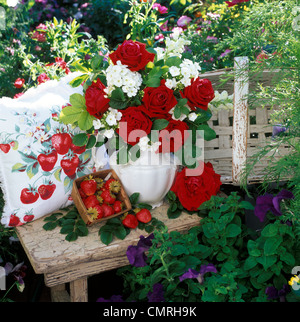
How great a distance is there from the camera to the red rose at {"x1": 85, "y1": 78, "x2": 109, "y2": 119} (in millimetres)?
1227

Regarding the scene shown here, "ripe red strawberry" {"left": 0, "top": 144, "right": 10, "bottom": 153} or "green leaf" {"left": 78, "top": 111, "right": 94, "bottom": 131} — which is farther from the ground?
"green leaf" {"left": 78, "top": 111, "right": 94, "bottom": 131}

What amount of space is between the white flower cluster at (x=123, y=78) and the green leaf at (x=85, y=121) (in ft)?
0.41

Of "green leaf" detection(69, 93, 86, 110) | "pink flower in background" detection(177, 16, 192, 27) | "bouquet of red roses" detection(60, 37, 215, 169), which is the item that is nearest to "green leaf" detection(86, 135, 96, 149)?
"bouquet of red roses" detection(60, 37, 215, 169)

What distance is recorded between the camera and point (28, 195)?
4.31 ft

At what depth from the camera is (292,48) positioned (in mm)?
1216

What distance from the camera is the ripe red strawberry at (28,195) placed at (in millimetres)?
1309

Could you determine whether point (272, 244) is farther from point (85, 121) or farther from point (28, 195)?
point (28, 195)

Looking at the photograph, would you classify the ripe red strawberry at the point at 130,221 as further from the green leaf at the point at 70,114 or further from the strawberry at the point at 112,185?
the green leaf at the point at 70,114

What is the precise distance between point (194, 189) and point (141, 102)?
0.35 m

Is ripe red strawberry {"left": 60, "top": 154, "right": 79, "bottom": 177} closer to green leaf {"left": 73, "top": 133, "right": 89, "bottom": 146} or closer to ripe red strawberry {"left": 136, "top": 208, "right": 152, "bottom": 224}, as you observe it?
green leaf {"left": 73, "top": 133, "right": 89, "bottom": 146}

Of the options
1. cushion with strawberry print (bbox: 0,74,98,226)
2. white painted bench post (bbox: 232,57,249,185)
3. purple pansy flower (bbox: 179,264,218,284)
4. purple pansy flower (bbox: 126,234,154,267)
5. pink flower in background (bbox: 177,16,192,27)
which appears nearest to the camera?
purple pansy flower (bbox: 179,264,218,284)

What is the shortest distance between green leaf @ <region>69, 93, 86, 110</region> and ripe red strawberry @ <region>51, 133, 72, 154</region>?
0.12 meters

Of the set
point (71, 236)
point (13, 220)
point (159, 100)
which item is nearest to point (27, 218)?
point (13, 220)

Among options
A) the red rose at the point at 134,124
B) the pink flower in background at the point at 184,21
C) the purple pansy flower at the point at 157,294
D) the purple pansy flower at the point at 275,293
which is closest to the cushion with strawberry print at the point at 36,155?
the red rose at the point at 134,124
